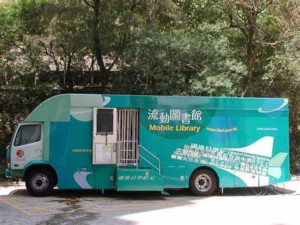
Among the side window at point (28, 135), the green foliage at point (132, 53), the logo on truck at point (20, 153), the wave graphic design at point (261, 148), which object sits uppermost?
the green foliage at point (132, 53)

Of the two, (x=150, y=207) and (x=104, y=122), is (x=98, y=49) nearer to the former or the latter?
(x=104, y=122)

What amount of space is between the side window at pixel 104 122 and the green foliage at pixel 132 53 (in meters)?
4.25

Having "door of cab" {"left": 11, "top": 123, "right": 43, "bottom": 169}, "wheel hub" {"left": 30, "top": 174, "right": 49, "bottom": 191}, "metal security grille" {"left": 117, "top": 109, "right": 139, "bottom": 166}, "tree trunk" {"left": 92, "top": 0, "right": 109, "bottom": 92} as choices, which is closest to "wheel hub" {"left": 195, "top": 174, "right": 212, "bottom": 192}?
"metal security grille" {"left": 117, "top": 109, "right": 139, "bottom": 166}

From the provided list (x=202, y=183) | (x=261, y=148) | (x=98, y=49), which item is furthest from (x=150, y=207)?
(x=98, y=49)

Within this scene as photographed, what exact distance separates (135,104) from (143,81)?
15.2ft

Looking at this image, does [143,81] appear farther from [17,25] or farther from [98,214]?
[98,214]

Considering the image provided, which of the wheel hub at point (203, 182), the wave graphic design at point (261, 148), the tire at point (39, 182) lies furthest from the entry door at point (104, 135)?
the wave graphic design at point (261, 148)

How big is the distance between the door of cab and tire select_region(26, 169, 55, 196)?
1.28 ft

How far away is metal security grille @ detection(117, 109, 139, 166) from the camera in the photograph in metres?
10.7

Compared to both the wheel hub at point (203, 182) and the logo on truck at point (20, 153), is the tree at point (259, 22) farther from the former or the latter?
the logo on truck at point (20, 153)

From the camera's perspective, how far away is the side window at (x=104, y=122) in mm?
10547

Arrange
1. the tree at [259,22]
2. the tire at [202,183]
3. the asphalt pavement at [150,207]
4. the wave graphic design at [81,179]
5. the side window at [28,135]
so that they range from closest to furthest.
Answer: the asphalt pavement at [150,207] < the wave graphic design at [81,179] < the side window at [28,135] < the tire at [202,183] < the tree at [259,22]

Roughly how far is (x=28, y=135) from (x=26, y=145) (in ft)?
1.00

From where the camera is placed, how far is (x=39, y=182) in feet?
35.0
